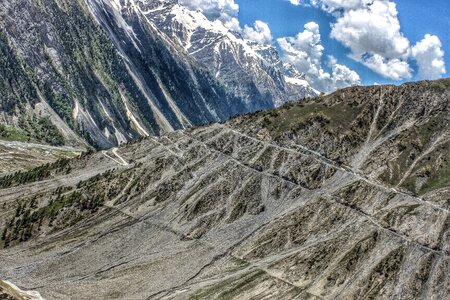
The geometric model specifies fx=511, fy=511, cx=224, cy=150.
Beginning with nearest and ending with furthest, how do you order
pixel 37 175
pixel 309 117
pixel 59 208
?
pixel 59 208 → pixel 37 175 → pixel 309 117

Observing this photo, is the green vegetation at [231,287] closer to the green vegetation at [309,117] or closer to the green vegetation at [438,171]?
the green vegetation at [438,171]

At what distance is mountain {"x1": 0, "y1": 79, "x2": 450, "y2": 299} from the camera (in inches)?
4862

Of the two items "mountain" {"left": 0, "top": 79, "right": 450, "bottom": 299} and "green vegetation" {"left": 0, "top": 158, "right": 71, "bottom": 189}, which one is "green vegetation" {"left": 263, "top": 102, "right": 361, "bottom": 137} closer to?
"mountain" {"left": 0, "top": 79, "right": 450, "bottom": 299}

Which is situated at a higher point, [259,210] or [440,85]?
[440,85]

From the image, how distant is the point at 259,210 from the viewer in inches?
5797

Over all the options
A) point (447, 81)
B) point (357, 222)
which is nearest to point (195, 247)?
point (357, 222)

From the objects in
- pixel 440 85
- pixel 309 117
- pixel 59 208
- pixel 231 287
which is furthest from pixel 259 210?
pixel 440 85

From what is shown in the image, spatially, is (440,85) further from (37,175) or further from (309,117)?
(37,175)

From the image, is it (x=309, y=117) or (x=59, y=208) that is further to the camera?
(x=309, y=117)

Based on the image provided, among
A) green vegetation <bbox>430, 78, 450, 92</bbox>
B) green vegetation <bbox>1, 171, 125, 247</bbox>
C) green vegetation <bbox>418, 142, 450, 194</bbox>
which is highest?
green vegetation <bbox>430, 78, 450, 92</bbox>

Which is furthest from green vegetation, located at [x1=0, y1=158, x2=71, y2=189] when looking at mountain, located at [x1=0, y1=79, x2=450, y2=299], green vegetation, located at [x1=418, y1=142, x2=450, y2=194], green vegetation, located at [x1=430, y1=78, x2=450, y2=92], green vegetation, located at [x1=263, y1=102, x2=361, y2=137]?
green vegetation, located at [x1=430, y1=78, x2=450, y2=92]

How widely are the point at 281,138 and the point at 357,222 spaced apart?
141ft

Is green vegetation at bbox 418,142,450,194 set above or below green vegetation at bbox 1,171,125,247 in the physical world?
above

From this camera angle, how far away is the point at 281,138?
169500 mm
